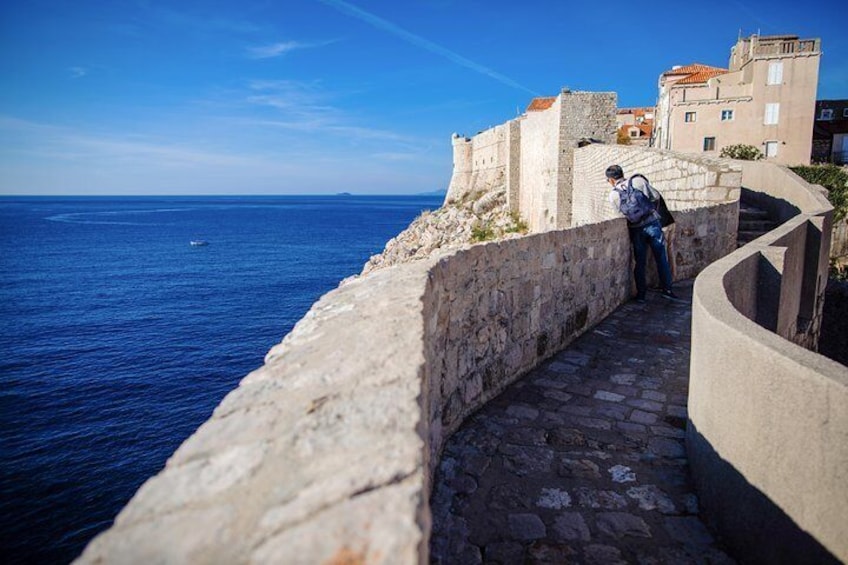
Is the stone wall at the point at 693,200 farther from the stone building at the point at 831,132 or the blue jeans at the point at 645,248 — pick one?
the stone building at the point at 831,132

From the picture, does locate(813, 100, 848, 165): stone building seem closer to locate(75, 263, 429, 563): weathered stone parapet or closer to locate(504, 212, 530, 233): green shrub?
locate(504, 212, 530, 233): green shrub

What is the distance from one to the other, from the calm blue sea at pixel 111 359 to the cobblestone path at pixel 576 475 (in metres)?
13.3

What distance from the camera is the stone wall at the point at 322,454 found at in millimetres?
1144

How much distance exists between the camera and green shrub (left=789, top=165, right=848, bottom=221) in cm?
2188

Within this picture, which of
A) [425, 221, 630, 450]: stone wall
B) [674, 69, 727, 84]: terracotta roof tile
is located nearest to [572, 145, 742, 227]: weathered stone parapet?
[425, 221, 630, 450]: stone wall

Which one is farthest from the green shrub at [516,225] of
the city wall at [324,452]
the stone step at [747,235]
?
the city wall at [324,452]

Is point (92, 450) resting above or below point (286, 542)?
below

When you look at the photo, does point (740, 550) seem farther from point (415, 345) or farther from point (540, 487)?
point (415, 345)

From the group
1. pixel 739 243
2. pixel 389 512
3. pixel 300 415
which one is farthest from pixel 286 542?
pixel 739 243

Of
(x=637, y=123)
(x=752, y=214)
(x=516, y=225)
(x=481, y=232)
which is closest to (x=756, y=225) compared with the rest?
(x=752, y=214)

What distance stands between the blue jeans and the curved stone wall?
3.19 metres

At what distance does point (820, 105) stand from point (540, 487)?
4640 centimetres

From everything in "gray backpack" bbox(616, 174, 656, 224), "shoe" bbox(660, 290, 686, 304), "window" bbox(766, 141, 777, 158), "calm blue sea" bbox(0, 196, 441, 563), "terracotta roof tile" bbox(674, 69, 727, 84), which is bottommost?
"calm blue sea" bbox(0, 196, 441, 563)

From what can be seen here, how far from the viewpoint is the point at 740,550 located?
244 cm
